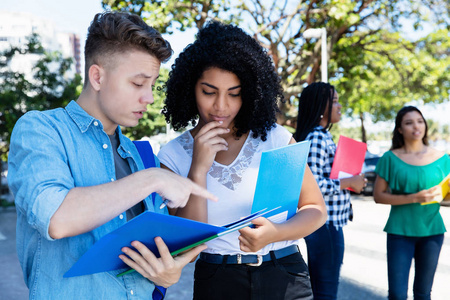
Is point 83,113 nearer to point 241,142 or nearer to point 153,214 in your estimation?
point 153,214

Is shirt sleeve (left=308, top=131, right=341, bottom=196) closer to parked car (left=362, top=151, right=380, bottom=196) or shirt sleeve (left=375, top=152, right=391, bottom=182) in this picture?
shirt sleeve (left=375, top=152, right=391, bottom=182)

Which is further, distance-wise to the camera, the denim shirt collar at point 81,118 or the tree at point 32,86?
the tree at point 32,86

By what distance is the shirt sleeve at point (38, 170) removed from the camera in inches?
46.8

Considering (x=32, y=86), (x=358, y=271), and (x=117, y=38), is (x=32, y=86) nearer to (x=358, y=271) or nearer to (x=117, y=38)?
(x=358, y=271)

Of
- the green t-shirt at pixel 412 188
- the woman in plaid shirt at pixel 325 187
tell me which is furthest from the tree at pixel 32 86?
the green t-shirt at pixel 412 188

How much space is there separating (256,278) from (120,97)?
35.9 inches

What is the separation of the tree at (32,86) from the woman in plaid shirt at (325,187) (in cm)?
1450

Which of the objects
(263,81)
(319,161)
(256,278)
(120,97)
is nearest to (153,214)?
(120,97)

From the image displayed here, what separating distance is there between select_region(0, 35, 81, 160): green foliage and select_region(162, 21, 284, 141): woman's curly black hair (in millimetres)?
15442

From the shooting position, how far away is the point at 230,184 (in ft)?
6.51

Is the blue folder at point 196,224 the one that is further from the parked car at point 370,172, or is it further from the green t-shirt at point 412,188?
the parked car at point 370,172

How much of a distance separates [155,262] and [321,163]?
229 cm

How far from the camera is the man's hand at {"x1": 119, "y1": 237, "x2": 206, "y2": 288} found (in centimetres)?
140

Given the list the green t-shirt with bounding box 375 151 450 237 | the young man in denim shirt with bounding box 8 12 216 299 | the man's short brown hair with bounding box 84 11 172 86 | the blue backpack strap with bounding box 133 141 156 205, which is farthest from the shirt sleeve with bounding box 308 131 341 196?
the man's short brown hair with bounding box 84 11 172 86
